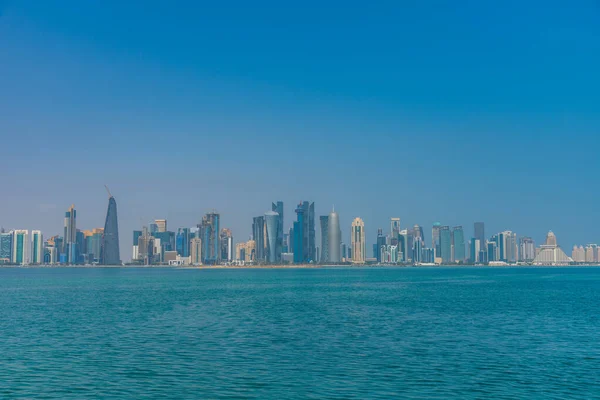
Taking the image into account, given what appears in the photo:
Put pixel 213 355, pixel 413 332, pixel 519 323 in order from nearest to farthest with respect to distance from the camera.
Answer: pixel 213 355 → pixel 413 332 → pixel 519 323

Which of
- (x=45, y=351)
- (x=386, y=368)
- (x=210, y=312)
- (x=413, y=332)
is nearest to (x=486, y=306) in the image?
(x=413, y=332)

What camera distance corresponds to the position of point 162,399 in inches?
1190

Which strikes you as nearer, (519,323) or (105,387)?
(105,387)

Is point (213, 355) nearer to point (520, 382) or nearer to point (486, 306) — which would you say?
point (520, 382)

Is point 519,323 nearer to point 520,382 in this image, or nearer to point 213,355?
point 520,382

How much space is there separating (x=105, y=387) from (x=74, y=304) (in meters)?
61.2

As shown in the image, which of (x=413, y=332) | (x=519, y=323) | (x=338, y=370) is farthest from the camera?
(x=519, y=323)

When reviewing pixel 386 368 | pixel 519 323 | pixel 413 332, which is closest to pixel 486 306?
pixel 519 323

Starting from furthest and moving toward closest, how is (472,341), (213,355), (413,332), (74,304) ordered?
1. (74,304)
2. (413,332)
3. (472,341)
4. (213,355)

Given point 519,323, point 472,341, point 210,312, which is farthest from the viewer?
point 210,312

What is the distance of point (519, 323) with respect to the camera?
61.3m

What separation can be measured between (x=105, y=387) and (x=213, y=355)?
9.97 m

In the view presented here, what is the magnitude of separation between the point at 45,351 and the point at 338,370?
23.0m

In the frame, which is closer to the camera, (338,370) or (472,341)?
(338,370)
